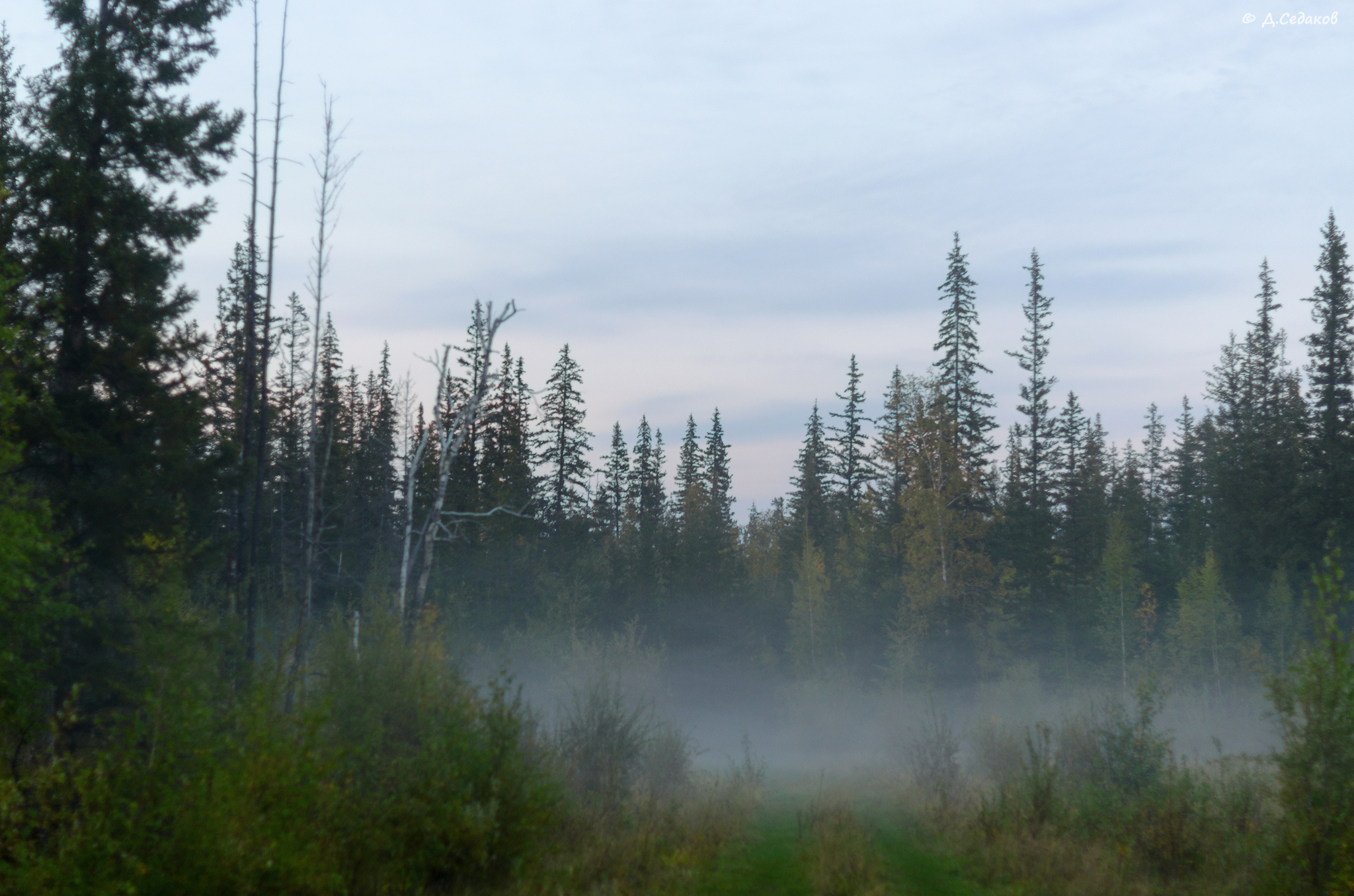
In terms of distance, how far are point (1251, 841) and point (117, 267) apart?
1897 centimetres

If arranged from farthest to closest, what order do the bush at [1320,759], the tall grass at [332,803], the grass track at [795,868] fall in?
the grass track at [795,868] → the bush at [1320,759] → the tall grass at [332,803]

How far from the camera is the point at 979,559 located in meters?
42.2

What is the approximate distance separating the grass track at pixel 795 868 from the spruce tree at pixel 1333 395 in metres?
35.2

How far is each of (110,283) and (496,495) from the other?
106ft

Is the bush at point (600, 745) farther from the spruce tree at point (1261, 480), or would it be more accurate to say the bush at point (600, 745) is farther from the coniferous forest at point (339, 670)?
the spruce tree at point (1261, 480)

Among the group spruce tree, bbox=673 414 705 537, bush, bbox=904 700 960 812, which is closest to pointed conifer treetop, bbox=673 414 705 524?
spruce tree, bbox=673 414 705 537

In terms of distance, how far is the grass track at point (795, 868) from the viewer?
1139 centimetres

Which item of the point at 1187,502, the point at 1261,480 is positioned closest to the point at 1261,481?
the point at 1261,480

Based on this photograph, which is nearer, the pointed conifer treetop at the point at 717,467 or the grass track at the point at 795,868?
the grass track at the point at 795,868

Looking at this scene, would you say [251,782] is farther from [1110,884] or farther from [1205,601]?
[1205,601]

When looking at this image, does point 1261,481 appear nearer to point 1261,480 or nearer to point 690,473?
point 1261,480

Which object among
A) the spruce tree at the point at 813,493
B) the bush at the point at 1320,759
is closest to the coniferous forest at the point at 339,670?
the bush at the point at 1320,759

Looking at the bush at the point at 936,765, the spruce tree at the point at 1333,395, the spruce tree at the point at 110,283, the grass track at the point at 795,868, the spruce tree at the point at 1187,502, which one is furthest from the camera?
the spruce tree at the point at 1187,502

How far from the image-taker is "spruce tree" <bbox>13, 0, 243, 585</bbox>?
15789mm
